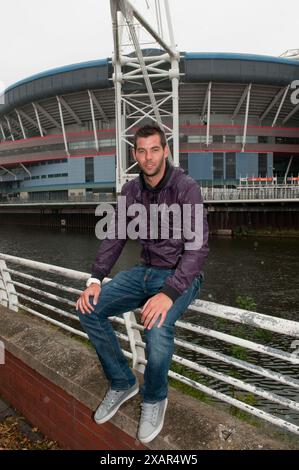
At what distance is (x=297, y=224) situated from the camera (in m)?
29.7

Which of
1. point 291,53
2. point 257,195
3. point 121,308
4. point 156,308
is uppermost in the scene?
point 291,53

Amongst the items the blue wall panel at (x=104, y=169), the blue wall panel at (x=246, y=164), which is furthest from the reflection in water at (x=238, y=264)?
the blue wall panel at (x=104, y=169)

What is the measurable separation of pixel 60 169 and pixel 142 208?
164 feet

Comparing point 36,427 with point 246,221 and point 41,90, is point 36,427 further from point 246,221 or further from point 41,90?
point 41,90

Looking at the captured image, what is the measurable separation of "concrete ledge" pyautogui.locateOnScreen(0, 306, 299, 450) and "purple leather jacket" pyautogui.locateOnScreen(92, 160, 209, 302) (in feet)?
2.80

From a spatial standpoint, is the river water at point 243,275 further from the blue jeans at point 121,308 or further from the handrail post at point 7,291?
the blue jeans at point 121,308

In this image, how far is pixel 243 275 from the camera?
51.4 feet

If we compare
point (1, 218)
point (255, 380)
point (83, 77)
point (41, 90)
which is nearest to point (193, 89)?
point (83, 77)

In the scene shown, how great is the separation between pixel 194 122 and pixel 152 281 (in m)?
47.1

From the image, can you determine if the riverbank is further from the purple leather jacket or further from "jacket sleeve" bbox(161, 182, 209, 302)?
"jacket sleeve" bbox(161, 182, 209, 302)

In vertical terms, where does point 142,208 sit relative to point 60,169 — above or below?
below

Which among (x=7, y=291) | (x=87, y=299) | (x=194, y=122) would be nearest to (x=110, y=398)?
(x=87, y=299)

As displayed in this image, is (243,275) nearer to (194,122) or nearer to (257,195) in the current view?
(257,195)

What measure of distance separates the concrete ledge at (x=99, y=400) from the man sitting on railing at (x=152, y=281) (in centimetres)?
10
